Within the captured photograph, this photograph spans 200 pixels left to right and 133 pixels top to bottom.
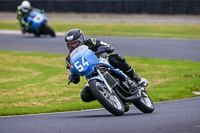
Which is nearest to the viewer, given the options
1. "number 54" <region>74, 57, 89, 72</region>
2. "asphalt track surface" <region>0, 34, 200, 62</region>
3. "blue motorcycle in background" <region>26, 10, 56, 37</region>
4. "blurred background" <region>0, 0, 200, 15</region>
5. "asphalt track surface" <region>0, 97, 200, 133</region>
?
"asphalt track surface" <region>0, 97, 200, 133</region>

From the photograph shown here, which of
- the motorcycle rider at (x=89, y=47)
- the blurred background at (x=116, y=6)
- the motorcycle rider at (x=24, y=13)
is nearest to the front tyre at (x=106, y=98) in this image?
the motorcycle rider at (x=89, y=47)

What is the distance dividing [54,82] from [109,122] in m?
5.79

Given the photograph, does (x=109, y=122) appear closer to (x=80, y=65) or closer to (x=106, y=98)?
(x=106, y=98)

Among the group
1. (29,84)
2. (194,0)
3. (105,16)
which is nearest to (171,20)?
(194,0)

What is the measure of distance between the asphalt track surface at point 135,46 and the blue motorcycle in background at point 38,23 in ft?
1.59

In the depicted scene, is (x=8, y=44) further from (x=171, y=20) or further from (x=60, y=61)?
(x=171, y=20)

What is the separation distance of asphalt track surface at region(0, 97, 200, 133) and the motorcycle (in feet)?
0.62

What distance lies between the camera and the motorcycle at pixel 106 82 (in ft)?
23.3

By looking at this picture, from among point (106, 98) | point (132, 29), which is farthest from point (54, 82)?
point (132, 29)

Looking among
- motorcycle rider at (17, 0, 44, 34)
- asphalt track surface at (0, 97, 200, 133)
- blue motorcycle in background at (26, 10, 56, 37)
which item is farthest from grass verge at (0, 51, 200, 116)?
motorcycle rider at (17, 0, 44, 34)

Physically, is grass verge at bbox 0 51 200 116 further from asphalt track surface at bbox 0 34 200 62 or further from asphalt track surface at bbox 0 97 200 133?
asphalt track surface at bbox 0 34 200 62

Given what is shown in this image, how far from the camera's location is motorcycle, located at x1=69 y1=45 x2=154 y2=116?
23.3ft

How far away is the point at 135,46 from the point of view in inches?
853

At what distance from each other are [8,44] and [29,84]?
10910mm
